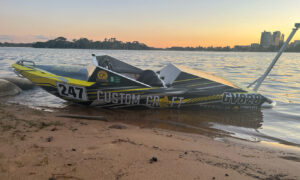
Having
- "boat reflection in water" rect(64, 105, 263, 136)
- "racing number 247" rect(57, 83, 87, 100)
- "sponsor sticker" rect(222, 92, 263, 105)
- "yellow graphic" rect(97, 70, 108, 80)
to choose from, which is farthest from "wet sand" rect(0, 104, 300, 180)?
"sponsor sticker" rect(222, 92, 263, 105)

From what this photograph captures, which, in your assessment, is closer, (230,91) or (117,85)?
(117,85)

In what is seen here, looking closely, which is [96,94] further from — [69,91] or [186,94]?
[186,94]

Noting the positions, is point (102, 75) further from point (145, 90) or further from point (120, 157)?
point (120, 157)

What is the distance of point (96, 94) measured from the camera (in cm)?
573

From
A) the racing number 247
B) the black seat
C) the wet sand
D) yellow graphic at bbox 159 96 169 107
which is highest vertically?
the black seat

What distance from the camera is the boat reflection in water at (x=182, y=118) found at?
16.2ft

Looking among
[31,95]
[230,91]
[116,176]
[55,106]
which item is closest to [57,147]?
[116,176]

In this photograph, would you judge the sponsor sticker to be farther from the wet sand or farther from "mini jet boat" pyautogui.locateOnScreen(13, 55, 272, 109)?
the wet sand

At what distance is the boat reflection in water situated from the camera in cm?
495

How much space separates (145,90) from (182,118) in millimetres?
1269

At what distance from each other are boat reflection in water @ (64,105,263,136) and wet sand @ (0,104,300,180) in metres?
1.25

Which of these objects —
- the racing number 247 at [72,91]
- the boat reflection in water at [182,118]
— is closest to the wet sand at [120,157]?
the boat reflection in water at [182,118]

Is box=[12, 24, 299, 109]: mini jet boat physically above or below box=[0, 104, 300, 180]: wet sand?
above

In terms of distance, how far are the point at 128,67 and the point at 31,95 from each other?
12.4 ft
